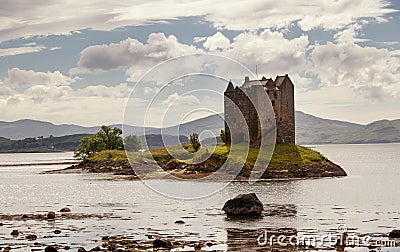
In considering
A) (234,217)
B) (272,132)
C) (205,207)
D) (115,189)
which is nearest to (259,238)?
(234,217)

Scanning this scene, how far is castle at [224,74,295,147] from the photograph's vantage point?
148125 millimetres

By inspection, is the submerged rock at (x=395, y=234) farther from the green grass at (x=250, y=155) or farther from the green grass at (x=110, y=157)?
the green grass at (x=110, y=157)

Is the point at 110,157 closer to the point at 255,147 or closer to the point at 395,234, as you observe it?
the point at 255,147

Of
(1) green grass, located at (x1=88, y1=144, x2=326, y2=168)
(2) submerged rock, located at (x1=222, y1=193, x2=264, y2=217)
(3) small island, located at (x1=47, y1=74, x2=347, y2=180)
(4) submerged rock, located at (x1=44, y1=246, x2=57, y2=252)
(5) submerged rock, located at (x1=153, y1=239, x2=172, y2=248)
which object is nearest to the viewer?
(4) submerged rock, located at (x1=44, y1=246, x2=57, y2=252)

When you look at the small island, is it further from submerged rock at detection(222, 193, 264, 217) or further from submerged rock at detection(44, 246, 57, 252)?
submerged rock at detection(44, 246, 57, 252)

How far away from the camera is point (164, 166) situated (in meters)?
155

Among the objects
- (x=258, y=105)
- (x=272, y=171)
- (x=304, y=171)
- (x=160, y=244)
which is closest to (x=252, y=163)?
(x=272, y=171)

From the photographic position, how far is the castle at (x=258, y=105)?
14812 cm

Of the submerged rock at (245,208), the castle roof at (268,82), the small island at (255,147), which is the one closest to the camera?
the submerged rock at (245,208)

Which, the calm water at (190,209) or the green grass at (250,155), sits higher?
the green grass at (250,155)

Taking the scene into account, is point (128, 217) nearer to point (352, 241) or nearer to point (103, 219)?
point (103, 219)

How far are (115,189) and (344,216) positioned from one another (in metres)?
53.6

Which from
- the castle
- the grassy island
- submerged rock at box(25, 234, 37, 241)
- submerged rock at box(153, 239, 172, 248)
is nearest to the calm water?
submerged rock at box(25, 234, 37, 241)

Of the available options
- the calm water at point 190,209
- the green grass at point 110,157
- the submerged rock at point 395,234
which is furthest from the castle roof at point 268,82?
the submerged rock at point 395,234
